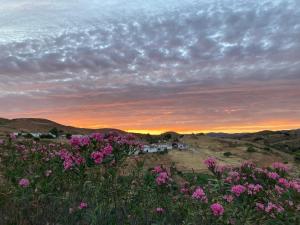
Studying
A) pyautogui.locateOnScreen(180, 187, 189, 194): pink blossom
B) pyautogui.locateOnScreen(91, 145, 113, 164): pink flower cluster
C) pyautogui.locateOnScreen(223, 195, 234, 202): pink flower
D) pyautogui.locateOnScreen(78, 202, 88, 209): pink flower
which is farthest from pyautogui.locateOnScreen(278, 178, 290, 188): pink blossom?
pyautogui.locateOnScreen(78, 202, 88, 209): pink flower

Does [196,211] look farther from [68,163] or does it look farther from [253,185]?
[68,163]

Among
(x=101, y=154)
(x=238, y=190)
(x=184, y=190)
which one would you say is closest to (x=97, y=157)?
(x=101, y=154)

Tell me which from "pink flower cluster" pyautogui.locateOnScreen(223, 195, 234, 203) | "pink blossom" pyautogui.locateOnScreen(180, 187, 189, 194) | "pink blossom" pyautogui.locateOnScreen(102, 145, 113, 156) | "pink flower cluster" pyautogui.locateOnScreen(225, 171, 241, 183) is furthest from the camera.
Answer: "pink blossom" pyautogui.locateOnScreen(180, 187, 189, 194)

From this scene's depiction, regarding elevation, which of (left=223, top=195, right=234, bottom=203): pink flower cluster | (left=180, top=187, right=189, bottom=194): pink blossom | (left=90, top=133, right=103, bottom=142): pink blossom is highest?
(left=90, top=133, right=103, bottom=142): pink blossom

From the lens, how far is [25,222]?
28.6ft

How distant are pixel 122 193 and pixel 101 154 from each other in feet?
3.94

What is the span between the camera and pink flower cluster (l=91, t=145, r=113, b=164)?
8344mm

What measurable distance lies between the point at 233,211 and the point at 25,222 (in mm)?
3786

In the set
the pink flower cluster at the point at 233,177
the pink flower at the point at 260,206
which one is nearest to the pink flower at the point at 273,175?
the pink flower cluster at the point at 233,177

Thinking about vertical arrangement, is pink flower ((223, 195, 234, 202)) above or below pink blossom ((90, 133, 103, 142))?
below

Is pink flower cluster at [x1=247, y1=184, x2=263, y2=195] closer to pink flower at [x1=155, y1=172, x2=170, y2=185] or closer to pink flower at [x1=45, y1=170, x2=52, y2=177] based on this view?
pink flower at [x1=155, y1=172, x2=170, y2=185]

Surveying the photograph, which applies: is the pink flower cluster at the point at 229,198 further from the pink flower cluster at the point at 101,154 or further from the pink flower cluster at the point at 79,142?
the pink flower cluster at the point at 79,142

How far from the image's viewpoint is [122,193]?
919cm

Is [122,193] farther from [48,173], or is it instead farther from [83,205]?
[48,173]
